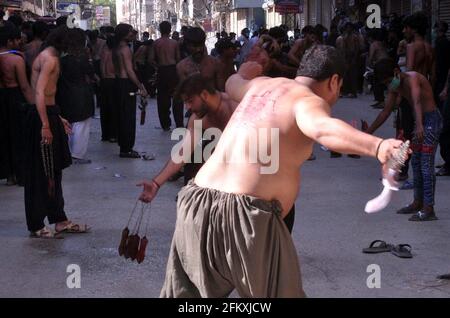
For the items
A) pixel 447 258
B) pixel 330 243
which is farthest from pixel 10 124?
pixel 447 258

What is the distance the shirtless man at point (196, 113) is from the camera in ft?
14.1

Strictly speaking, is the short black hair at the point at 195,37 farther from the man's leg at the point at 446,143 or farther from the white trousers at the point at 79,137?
the man's leg at the point at 446,143

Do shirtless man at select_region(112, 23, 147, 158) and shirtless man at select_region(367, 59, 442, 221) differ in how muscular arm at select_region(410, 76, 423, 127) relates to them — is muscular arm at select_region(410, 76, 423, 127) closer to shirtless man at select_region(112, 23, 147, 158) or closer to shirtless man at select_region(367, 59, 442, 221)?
shirtless man at select_region(367, 59, 442, 221)

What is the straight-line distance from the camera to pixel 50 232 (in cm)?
694

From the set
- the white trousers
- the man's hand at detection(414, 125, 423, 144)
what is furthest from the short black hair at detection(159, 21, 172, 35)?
the man's hand at detection(414, 125, 423, 144)

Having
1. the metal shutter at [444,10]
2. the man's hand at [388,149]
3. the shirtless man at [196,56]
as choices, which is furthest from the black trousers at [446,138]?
the metal shutter at [444,10]

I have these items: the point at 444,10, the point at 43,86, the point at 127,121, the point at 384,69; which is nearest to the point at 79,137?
the point at 127,121

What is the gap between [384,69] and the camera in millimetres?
6961

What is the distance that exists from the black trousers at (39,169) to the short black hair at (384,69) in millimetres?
2550

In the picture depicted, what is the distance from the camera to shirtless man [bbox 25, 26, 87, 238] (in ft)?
22.1

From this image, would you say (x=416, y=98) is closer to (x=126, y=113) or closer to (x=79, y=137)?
(x=79, y=137)

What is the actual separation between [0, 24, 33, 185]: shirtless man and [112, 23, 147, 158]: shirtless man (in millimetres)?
2243

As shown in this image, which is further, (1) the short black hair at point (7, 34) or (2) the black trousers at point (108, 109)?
(2) the black trousers at point (108, 109)

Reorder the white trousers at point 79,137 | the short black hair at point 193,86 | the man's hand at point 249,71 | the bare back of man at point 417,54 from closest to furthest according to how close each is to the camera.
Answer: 1. the short black hair at point 193,86
2. the man's hand at point 249,71
3. the bare back of man at point 417,54
4. the white trousers at point 79,137
